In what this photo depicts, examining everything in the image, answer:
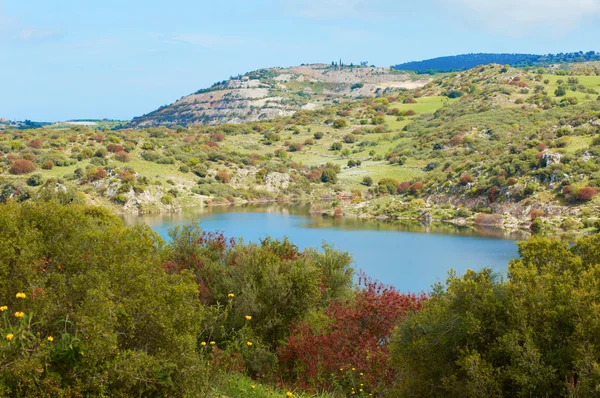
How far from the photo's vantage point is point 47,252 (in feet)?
28.1

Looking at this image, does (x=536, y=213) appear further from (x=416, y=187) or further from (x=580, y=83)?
(x=580, y=83)

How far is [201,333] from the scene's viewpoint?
986 cm

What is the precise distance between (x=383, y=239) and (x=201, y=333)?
36527 mm

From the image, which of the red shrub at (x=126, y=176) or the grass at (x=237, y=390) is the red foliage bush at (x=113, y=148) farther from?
the grass at (x=237, y=390)

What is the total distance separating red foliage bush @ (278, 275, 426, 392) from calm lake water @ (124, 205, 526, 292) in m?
7.64

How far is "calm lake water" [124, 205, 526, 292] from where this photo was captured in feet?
110

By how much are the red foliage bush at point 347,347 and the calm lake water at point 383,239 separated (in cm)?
764

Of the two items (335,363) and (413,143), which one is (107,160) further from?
(335,363)

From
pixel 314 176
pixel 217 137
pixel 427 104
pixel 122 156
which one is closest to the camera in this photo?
pixel 122 156

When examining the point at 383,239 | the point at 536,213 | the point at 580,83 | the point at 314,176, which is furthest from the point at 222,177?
the point at 580,83

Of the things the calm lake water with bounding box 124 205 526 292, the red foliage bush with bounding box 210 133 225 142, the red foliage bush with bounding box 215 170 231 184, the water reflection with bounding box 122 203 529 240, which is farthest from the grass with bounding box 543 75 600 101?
the red foliage bush with bounding box 215 170 231 184

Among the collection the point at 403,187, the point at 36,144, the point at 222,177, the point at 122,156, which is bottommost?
the point at 403,187

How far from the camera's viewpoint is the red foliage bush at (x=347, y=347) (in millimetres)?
12297

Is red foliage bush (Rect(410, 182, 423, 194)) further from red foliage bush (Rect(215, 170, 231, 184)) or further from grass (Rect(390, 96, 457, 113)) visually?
grass (Rect(390, 96, 457, 113))
